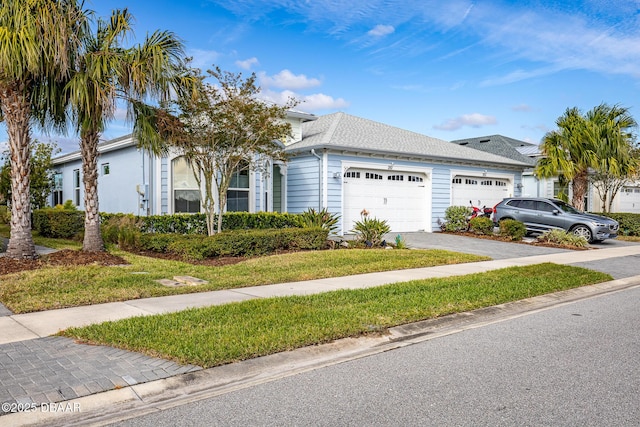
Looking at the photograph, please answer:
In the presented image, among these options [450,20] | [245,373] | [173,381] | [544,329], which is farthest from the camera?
[450,20]

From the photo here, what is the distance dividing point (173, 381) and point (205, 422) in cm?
81

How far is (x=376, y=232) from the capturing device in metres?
15.2

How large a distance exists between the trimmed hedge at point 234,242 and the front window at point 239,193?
3.34m

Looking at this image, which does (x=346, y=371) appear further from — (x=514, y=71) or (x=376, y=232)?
(x=514, y=71)

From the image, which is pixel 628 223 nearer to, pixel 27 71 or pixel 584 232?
pixel 584 232

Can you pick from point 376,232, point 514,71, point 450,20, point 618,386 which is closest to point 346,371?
point 618,386

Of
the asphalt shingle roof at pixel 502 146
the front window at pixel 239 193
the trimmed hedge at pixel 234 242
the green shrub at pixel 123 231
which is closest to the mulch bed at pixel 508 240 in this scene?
the trimmed hedge at pixel 234 242

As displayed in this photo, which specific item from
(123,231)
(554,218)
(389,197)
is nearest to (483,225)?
(554,218)

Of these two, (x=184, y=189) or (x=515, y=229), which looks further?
(x=515, y=229)

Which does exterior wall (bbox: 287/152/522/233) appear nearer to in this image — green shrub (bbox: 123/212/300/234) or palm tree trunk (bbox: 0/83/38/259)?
green shrub (bbox: 123/212/300/234)

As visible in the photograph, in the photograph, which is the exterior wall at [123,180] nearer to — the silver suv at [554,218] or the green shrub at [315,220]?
the green shrub at [315,220]

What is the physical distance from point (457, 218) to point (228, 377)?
17877mm

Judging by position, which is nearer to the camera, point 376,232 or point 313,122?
point 376,232

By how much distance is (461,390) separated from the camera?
415 cm
